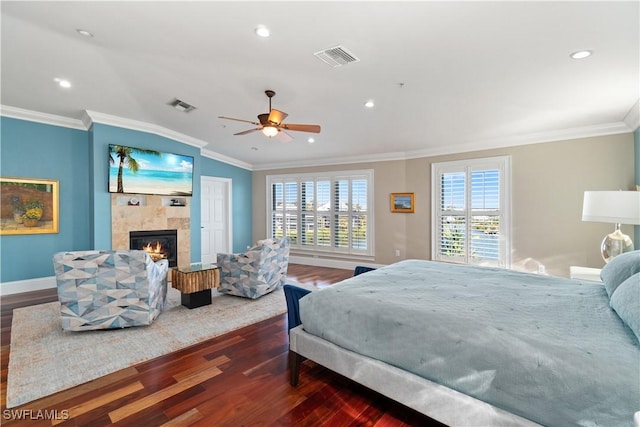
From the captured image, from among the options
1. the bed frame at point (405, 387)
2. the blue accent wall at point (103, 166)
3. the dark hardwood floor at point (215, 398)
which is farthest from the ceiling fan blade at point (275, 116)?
the blue accent wall at point (103, 166)

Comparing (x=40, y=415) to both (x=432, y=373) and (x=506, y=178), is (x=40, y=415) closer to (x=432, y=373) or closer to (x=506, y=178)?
(x=432, y=373)

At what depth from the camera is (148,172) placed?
575 cm

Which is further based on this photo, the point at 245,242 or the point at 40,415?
the point at 245,242

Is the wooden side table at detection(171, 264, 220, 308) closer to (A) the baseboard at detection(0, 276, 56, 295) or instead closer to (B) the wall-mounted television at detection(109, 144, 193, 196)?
(B) the wall-mounted television at detection(109, 144, 193, 196)

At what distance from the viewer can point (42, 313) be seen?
394 cm

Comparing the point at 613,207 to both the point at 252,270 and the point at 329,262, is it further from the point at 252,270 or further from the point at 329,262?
the point at 329,262

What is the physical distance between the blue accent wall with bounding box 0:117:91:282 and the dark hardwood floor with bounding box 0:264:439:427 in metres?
2.88

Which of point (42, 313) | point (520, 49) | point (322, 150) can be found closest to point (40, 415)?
point (42, 313)

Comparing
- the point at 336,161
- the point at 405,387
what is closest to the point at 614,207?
the point at 405,387

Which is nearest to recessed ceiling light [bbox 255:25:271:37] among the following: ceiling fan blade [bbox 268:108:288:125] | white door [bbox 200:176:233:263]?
ceiling fan blade [bbox 268:108:288:125]

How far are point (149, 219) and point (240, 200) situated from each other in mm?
2917

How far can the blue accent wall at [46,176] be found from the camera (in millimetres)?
4875

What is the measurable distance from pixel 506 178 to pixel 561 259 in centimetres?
153

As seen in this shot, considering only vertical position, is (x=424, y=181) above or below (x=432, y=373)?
above
